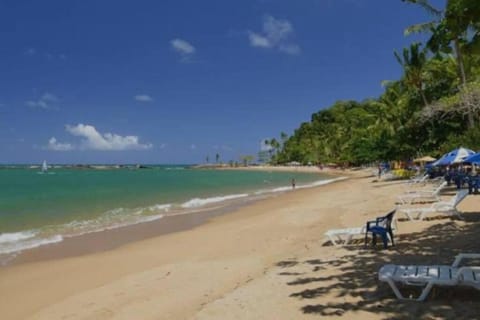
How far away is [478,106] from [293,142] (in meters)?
99.3

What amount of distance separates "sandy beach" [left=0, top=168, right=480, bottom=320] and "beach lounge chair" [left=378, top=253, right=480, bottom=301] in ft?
0.64

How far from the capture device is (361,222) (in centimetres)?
1288

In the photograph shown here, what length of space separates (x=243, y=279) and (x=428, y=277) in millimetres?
3135

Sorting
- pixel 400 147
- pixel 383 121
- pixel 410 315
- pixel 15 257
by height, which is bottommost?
pixel 15 257

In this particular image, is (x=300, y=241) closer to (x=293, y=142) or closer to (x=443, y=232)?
(x=443, y=232)

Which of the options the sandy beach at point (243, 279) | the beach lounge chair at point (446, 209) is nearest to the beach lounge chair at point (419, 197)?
the sandy beach at point (243, 279)

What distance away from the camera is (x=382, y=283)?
580cm

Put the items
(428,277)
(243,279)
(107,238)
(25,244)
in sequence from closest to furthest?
(428,277), (243,279), (25,244), (107,238)

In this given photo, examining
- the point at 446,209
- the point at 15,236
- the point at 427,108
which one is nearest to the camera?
the point at 446,209

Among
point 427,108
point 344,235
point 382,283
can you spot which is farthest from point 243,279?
point 427,108

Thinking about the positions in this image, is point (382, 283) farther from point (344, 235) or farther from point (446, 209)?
point (446, 209)

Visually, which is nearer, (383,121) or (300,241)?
(300,241)

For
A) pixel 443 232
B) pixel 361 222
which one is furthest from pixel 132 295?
pixel 361 222

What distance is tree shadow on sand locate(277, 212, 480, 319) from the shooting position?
4867 mm
